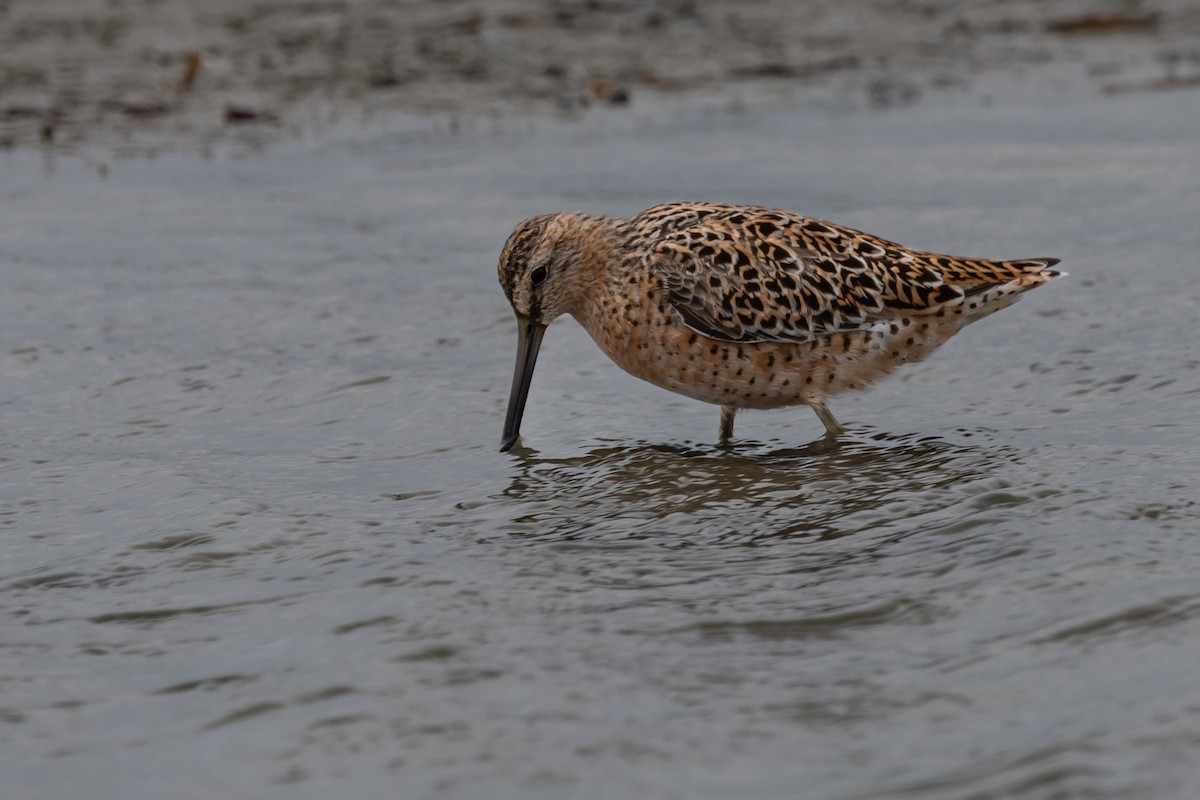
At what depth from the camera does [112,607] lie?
4.94 meters

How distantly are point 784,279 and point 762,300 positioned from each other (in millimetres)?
122

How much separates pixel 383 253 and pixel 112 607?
4351 millimetres

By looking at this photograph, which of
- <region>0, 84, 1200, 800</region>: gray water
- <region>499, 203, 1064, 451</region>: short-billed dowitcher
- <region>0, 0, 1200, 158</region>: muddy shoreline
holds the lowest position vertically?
<region>0, 84, 1200, 800</region>: gray water

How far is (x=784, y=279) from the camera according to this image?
6309 millimetres

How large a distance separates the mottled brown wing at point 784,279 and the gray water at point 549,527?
18.9 inches

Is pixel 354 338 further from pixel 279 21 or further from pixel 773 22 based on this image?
pixel 773 22

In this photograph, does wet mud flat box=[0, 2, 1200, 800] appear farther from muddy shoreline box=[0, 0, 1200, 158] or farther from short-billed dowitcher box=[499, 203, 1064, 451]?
muddy shoreline box=[0, 0, 1200, 158]

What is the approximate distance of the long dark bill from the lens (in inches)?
257

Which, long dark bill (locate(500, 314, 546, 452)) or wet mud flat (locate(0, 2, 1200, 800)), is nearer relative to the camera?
wet mud flat (locate(0, 2, 1200, 800))

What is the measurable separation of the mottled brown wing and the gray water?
48cm

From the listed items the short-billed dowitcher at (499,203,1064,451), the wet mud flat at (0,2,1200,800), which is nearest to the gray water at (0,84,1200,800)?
the wet mud flat at (0,2,1200,800)

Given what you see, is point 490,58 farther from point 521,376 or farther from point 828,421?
point 828,421

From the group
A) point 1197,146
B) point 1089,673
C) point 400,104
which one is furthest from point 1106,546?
point 400,104

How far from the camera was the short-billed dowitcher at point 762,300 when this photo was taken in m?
6.28
